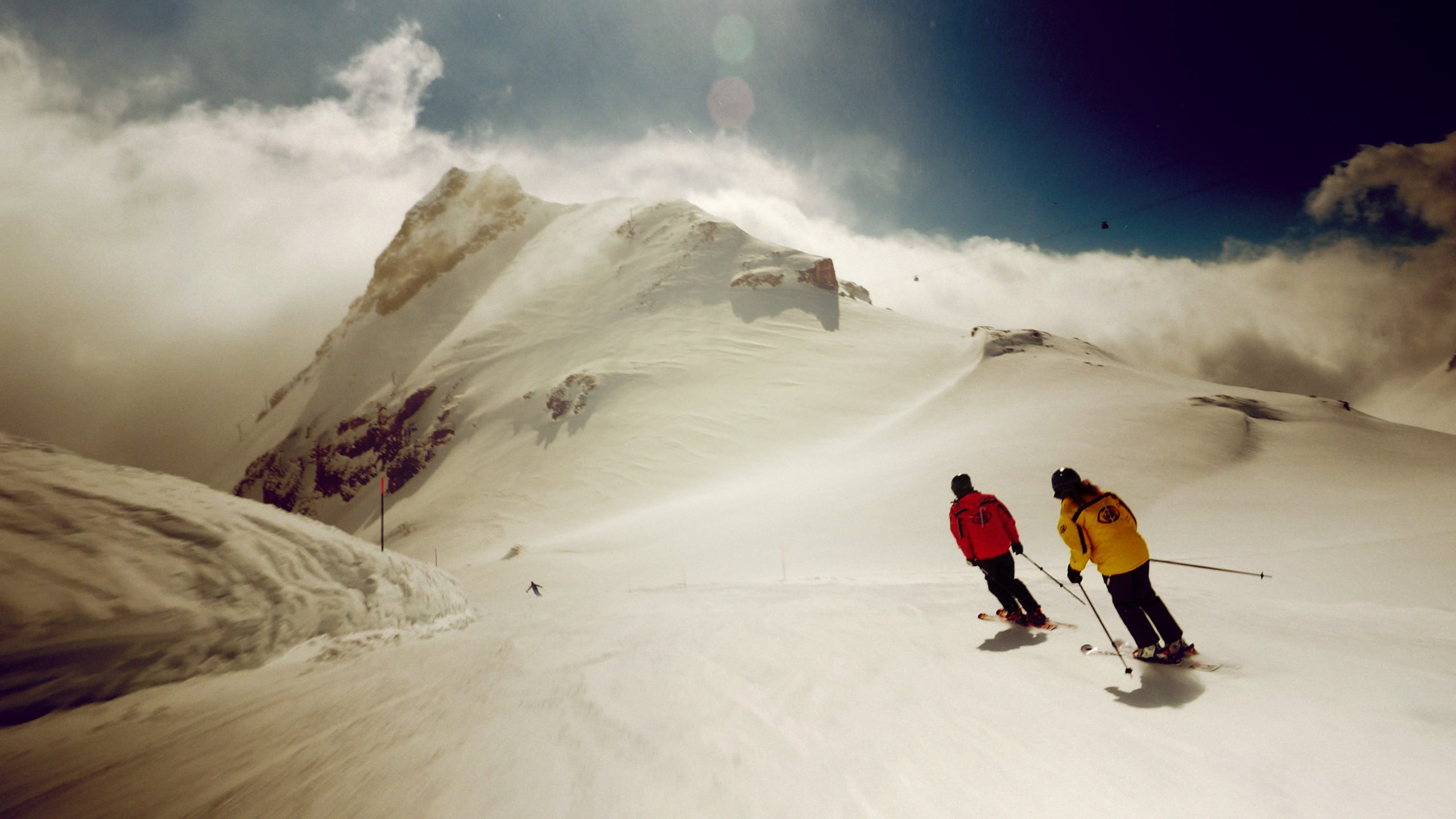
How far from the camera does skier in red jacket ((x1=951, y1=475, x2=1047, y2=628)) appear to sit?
234 inches

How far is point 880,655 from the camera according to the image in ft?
16.3

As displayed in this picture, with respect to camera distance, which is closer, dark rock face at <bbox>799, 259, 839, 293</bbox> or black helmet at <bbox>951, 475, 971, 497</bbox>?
black helmet at <bbox>951, 475, 971, 497</bbox>

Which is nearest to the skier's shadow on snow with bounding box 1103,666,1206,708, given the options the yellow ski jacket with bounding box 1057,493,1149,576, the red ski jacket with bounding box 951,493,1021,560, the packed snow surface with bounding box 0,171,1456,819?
the packed snow surface with bounding box 0,171,1456,819

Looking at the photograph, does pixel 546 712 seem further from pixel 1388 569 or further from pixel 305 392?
pixel 305 392

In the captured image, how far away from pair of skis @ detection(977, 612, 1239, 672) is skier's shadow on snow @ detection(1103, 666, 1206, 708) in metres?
0.08

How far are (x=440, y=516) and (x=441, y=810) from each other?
45.2 metres

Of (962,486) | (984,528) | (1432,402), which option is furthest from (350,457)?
(1432,402)

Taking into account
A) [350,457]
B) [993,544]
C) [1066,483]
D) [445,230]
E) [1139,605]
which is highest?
[445,230]

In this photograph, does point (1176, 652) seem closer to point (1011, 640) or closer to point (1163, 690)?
point (1163, 690)

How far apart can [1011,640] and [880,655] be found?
149cm

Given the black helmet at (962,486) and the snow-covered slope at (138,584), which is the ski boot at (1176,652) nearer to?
the black helmet at (962,486)

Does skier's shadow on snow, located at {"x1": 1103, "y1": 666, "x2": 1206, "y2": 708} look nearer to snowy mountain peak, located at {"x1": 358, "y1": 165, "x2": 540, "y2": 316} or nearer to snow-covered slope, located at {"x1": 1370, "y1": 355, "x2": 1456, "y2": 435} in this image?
snowy mountain peak, located at {"x1": 358, "y1": 165, "x2": 540, "y2": 316}

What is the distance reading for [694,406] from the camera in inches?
1682

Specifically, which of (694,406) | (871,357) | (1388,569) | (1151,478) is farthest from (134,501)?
(871,357)
